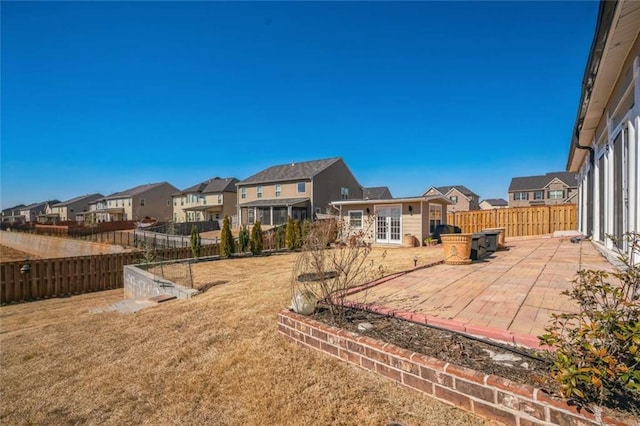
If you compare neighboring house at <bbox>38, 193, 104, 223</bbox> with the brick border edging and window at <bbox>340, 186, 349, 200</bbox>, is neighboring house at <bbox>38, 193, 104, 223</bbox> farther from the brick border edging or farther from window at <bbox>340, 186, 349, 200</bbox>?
the brick border edging

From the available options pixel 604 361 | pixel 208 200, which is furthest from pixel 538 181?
pixel 604 361

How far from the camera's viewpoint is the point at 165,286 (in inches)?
293

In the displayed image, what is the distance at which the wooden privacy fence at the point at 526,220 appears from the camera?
17.8m

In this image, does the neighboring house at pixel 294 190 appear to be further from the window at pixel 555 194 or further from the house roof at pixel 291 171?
the window at pixel 555 194

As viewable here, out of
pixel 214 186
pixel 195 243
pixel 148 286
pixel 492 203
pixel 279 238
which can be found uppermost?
pixel 214 186

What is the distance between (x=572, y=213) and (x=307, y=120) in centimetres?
1804

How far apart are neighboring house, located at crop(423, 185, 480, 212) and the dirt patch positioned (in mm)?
46094

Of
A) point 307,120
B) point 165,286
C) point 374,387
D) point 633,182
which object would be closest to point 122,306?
point 165,286

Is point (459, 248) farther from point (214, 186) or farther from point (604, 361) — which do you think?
point (214, 186)

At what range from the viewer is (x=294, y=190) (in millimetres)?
30359

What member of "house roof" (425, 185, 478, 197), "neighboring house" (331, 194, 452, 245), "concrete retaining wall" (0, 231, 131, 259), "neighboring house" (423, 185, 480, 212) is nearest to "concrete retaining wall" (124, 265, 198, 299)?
"neighboring house" (331, 194, 452, 245)

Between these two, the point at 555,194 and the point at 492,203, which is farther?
the point at 492,203

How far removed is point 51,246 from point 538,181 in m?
59.2

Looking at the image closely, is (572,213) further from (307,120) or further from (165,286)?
(165,286)
